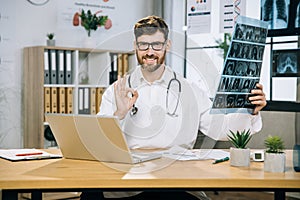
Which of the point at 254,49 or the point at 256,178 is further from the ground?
the point at 254,49

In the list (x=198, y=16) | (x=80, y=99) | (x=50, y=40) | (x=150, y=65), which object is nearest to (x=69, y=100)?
(x=80, y=99)

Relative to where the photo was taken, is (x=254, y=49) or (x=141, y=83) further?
(x=141, y=83)

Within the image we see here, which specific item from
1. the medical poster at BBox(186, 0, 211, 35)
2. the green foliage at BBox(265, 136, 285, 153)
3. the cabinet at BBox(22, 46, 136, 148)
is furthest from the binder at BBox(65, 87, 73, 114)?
the green foliage at BBox(265, 136, 285, 153)

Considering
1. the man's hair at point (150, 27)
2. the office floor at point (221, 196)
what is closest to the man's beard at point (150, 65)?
the man's hair at point (150, 27)

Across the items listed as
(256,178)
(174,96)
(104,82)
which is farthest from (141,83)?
(104,82)

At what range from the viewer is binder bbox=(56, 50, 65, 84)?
4551 mm

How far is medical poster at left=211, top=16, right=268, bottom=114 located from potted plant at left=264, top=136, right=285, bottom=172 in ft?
0.85

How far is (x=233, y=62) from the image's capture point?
74.1 inches

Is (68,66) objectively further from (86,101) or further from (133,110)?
(133,110)

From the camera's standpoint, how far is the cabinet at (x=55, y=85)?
14.6ft

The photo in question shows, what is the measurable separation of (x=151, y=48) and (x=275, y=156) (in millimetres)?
712

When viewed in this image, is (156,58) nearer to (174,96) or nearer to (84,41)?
(174,96)

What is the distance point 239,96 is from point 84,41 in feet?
10.6

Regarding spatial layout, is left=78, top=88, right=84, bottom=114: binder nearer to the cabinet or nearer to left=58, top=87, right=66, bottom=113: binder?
the cabinet
